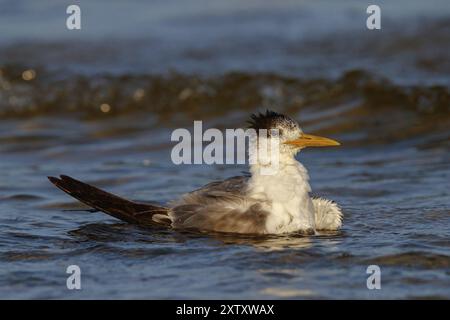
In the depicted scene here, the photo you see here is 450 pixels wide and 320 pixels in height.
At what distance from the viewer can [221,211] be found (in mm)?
7230

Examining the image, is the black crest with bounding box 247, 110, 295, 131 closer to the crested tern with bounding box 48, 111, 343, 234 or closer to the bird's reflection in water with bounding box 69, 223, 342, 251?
the crested tern with bounding box 48, 111, 343, 234

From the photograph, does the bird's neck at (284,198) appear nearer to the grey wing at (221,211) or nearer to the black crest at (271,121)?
the grey wing at (221,211)

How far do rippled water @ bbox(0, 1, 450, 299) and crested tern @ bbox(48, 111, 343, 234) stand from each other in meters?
0.11

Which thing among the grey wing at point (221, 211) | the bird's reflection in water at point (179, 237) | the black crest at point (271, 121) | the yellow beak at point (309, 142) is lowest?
the bird's reflection in water at point (179, 237)

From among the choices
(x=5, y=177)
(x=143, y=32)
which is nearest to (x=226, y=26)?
(x=143, y=32)

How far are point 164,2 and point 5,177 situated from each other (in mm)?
8925

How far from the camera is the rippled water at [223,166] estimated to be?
644 cm

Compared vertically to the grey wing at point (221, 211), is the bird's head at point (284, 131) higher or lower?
higher

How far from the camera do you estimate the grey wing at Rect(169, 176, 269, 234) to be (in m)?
7.16

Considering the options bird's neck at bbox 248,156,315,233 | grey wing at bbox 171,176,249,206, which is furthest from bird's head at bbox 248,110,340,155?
grey wing at bbox 171,176,249,206

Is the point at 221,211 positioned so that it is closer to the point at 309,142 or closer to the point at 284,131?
the point at 284,131

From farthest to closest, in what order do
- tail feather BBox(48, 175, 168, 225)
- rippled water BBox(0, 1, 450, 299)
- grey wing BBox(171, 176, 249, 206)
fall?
tail feather BBox(48, 175, 168, 225)
grey wing BBox(171, 176, 249, 206)
rippled water BBox(0, 1, 450, 299)

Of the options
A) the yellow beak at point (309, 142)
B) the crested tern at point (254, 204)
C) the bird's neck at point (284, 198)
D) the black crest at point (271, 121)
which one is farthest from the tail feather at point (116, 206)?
the yellow beak at point (309, 142)
